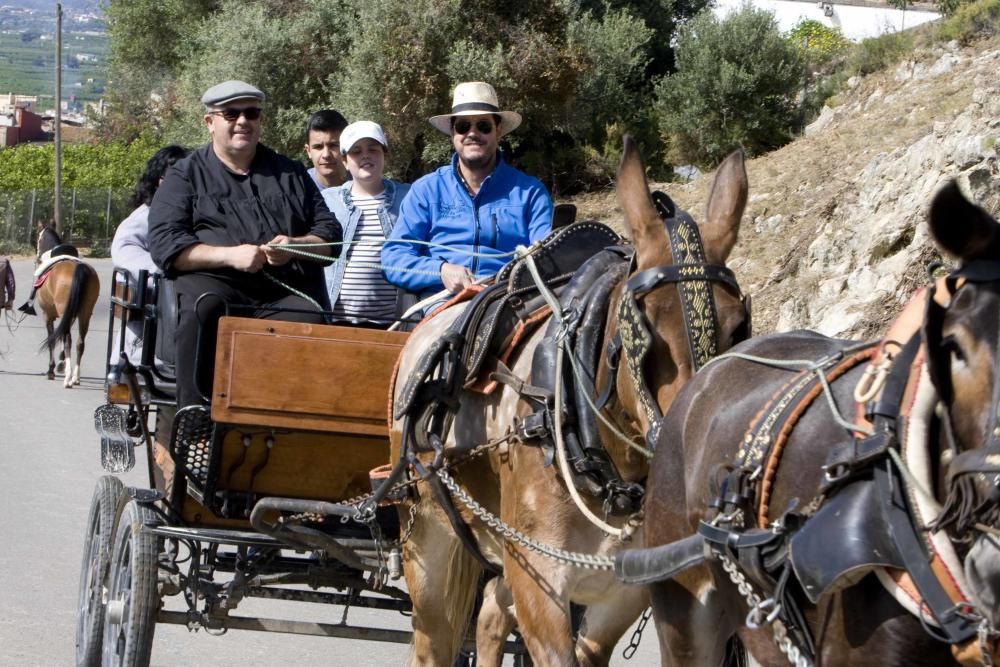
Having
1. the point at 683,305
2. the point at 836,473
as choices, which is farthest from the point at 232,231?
the point at 836,473

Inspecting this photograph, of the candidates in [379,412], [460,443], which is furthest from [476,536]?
[379,412]

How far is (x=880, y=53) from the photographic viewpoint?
78.2ft

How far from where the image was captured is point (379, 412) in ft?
18.6

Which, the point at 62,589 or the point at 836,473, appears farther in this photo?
the point at 62,589

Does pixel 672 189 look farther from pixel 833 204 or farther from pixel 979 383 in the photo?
pixel 979 383

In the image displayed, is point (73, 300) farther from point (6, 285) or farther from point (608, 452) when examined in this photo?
point (608, 452)

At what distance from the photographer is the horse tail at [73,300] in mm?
12484

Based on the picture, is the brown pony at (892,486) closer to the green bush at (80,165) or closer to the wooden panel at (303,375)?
the wooden panel at (303,375)

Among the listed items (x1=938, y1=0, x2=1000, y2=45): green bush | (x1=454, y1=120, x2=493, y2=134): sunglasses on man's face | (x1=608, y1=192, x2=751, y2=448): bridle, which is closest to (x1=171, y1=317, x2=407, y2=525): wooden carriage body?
(x1=454, y1=120, x2=493, y2=134): sunglasses on man's face

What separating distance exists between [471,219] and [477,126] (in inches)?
15.7

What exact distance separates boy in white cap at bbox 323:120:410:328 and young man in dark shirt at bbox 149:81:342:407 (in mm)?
359

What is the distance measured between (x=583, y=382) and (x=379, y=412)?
1.70 m

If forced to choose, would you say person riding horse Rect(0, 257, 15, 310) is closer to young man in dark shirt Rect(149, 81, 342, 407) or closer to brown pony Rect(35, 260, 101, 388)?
brown pony Rect(35, 260, 101, 388)

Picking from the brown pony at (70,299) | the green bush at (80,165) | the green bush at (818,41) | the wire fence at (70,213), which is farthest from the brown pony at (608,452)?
the green bush at (80,165)
